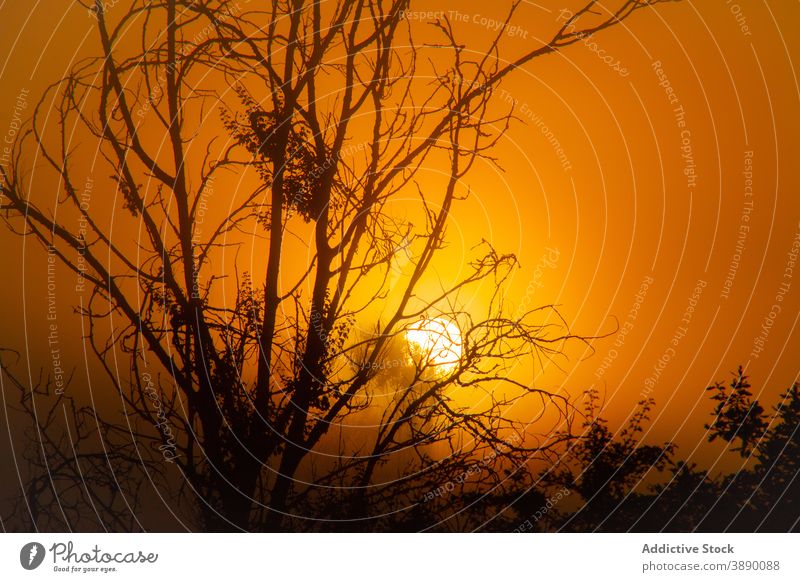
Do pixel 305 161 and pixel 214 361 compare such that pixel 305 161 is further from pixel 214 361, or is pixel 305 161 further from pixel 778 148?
pixel 778 148

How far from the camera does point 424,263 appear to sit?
8.15 ft

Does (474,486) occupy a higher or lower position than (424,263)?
lower

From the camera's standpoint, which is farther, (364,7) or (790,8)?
(790,8)

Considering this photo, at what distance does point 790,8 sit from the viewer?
2686mm

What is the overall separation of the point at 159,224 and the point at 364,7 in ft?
2.99

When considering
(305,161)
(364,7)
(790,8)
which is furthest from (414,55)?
(790,8)

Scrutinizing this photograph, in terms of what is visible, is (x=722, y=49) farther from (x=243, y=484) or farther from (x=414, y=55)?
(x=243, y=484)

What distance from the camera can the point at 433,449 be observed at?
2.46m

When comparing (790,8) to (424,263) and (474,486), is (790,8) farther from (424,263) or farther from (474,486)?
(474,486)
